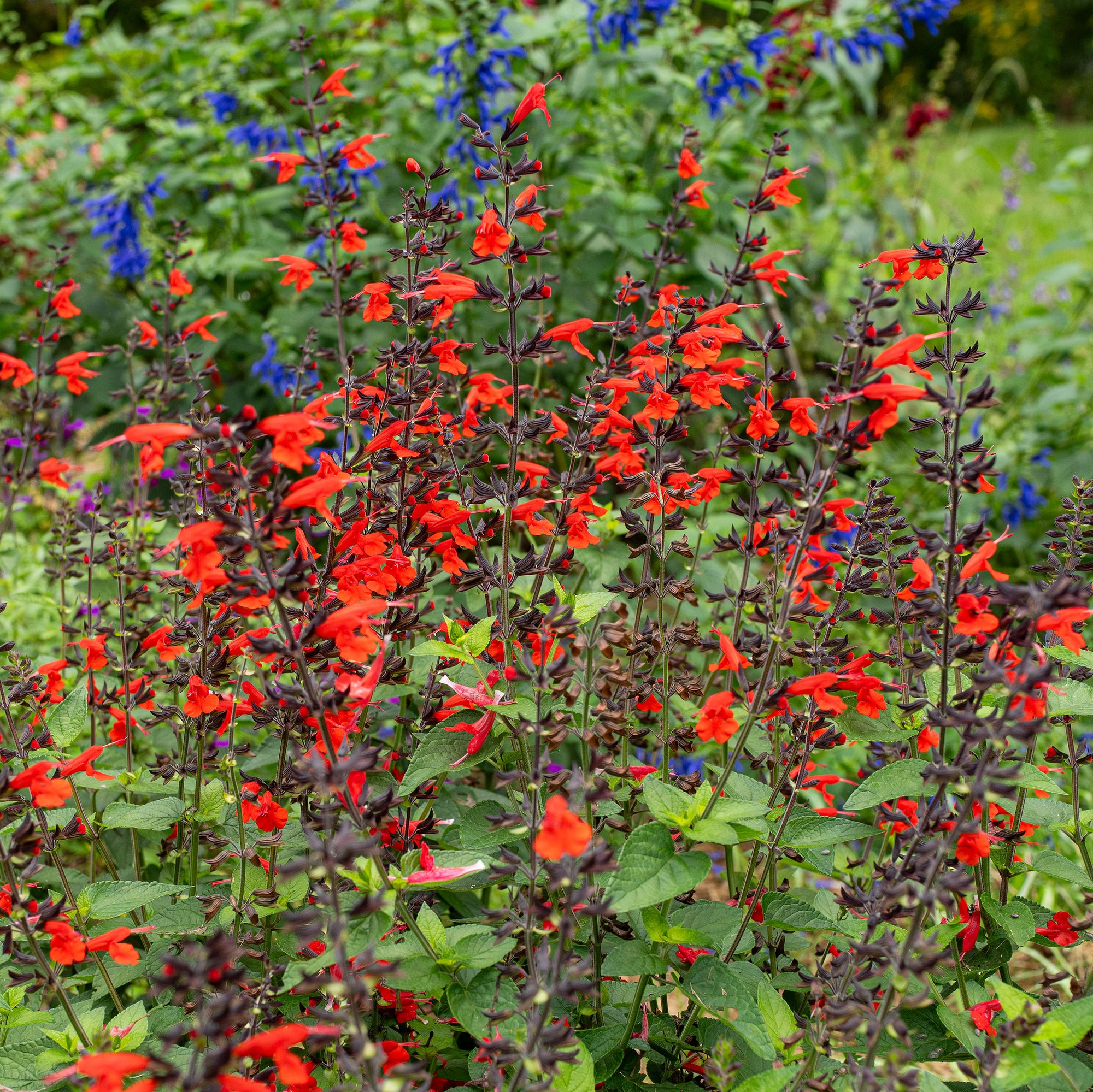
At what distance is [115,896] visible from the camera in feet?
6.78

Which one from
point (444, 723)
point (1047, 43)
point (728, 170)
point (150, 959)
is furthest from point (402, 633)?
point (1047, 43)

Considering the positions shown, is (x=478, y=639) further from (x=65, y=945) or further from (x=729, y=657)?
(x=65, y=945)

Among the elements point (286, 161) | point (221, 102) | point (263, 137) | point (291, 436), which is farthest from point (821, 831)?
point (221, 102)

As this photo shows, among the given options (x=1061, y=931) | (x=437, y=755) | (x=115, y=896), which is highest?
(x=437, y=755)

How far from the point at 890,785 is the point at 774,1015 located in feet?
1.65

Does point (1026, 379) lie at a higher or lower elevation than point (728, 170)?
lower

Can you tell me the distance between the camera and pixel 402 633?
7.14 feet

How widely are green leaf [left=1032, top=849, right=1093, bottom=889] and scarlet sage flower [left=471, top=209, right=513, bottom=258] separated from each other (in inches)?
71.8

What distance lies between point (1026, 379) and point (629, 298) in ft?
17.2

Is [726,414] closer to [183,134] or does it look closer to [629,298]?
[629,298]

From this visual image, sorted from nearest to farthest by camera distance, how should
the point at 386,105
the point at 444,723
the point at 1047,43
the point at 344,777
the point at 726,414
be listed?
the point at 344,777 → the point at 444,723 → the point at 726,414 → the point at 386,105 → the point at 1047,43

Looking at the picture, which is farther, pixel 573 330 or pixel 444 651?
pixel 573 330

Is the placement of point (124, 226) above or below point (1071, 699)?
above

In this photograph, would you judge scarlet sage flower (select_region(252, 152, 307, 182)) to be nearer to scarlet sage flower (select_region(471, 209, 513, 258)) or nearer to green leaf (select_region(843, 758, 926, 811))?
scarlet sage flower (select_region(471, 209, 513, 258))
